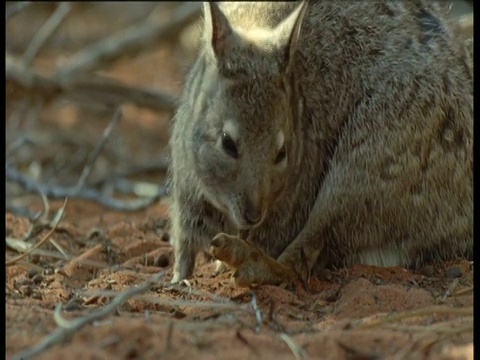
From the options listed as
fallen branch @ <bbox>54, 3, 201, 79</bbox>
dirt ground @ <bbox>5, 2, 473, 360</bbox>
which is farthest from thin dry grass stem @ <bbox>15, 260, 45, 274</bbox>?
fallen branch @ <bbox>54, 3, 201, 79</bbox>

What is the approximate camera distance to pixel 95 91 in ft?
29.0

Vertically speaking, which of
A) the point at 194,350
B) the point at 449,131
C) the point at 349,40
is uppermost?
the point at 349,40

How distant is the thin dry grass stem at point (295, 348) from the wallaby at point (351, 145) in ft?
A: 3.92

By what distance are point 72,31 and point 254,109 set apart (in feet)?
25.8

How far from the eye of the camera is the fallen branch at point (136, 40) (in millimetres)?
9356

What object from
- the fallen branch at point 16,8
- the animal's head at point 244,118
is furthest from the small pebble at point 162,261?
the fallen branch at point 16,8

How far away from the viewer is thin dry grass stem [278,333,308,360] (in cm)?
363

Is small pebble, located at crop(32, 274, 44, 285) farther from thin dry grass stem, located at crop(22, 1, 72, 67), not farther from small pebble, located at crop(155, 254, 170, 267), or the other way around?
thin dry grass stem, located at crop(22, 1, 72, 67)

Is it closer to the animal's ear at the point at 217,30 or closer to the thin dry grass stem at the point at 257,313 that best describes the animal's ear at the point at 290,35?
the animal's ear at the point at 217,30

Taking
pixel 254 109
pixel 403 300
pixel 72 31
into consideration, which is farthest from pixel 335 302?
pixel 72 31

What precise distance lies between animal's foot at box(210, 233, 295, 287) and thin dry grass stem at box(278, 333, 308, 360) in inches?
39.9

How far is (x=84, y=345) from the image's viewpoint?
3.63m

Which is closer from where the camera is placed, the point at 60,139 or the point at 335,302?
the point at 335,302

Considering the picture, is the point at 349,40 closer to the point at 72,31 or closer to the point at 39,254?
the point at 39,254
